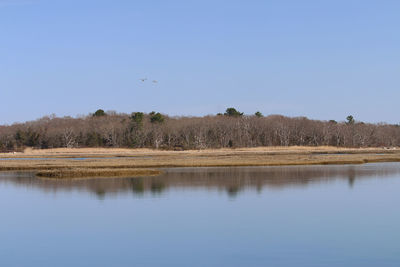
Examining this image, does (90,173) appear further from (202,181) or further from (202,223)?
(202,223)

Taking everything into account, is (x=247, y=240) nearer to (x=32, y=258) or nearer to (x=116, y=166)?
(x=32, y=258)

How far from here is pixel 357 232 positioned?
19625 millimetres

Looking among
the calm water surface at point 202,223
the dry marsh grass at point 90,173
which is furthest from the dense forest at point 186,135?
the calm water surface at point 202,223

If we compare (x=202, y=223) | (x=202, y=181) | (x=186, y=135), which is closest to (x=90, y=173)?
(x=202, y=181)

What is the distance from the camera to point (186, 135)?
112 m

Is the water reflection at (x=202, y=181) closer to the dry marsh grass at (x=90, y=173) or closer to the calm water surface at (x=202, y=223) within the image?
the calm water surface at (x=202, y=223)

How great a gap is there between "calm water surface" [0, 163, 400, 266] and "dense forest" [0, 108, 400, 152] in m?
75.3

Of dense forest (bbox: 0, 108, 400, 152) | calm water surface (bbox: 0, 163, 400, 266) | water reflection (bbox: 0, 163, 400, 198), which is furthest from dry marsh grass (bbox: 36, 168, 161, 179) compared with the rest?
dense forest (bbox: 0, 108, 400, 152)

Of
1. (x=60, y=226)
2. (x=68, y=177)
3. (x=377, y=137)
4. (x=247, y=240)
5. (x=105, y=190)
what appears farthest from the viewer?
(x=377, y=137)

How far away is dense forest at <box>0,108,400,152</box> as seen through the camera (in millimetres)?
112812

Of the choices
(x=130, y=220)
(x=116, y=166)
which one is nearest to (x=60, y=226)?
(x=130, y=220)

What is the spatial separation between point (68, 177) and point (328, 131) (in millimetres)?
90567

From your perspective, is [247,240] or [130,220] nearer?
[247,240]

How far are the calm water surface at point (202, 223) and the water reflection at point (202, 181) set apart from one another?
140mm
